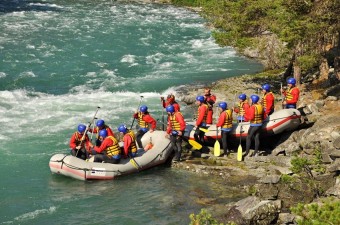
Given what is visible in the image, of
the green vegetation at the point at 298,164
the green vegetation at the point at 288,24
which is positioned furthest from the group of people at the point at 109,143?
the green vegetation at the point at 288,24

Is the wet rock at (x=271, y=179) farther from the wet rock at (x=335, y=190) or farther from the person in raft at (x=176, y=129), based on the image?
the person in raft at (x=176, y=129)

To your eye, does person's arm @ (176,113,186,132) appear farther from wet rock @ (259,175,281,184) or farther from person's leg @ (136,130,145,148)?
wet rock @ (259,175,281,184)

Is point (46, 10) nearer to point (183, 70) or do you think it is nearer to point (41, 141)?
point (183, 70)

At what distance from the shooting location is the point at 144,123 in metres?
15.3

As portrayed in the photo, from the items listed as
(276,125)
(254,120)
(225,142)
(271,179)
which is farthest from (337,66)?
(271,179)

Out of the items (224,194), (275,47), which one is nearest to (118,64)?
(275,47)

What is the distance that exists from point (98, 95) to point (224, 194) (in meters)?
9.94

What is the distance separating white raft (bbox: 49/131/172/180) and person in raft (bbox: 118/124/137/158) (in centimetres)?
17

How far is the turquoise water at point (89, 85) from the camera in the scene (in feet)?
41.0

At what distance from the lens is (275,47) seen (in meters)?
23.2

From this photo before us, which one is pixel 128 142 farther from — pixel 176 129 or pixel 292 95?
pixel 292 95

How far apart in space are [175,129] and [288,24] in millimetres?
5100

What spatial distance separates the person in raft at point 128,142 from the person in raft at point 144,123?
85cm

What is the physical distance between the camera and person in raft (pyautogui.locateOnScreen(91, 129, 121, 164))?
545 inches
